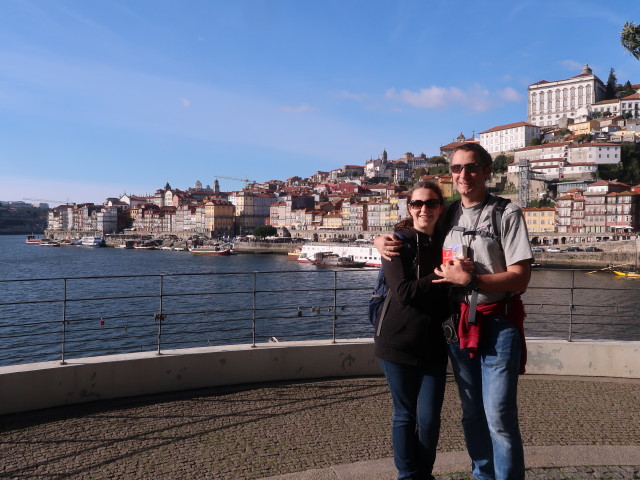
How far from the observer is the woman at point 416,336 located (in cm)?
195

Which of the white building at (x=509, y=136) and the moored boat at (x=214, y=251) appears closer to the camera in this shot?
the moored boat at (x=214, y=251)

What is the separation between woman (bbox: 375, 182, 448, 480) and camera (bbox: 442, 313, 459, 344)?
0.05 metres

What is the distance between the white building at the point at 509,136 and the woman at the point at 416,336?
252 ft

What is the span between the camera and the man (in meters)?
1.85

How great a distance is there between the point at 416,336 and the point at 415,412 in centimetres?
33

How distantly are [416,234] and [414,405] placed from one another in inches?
24.1

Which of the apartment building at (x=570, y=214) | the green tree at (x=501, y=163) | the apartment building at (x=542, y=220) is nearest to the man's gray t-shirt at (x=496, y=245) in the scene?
the apartment building at (x=570, y=214)

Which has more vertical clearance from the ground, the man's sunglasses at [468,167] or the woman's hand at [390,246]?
the man's sunglasses at [468,167]

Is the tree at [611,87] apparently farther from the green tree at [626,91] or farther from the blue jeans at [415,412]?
the blue jeans at [415,412]

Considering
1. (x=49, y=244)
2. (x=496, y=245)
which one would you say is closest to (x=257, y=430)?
(x=496, y=245)

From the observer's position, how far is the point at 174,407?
323cm

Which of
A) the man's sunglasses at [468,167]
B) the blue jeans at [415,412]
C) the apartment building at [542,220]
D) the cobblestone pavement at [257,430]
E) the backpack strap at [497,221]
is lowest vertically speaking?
the cobblestone pavement at [257,430]

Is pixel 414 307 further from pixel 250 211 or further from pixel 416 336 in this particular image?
pixel 250 211

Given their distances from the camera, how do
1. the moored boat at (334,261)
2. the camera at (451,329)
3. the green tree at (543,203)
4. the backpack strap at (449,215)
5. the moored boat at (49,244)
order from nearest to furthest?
the camera at (451,329) → the backpack strap at (449,215) → the moored boat at (334,261) → the green tree at (543,203) → the moored boat at (49,244)
